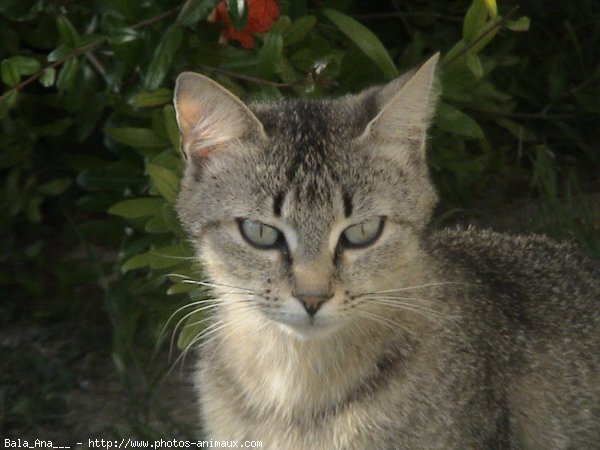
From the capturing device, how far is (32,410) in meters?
3.86

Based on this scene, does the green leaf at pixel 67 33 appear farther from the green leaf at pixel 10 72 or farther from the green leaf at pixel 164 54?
the green leaf at pixel 164 54

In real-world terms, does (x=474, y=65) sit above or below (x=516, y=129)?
above

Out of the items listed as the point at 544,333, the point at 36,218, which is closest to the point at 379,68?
the point at 544,333

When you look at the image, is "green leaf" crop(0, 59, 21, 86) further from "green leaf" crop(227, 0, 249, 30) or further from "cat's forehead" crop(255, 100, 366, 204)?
"cat's forehead" crop(255, 100, 366, 204)

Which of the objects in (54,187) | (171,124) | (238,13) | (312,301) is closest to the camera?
(312,301)

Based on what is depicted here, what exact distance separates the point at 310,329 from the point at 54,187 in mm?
2006

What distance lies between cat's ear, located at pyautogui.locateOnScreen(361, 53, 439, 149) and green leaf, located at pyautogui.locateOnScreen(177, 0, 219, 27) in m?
0.65

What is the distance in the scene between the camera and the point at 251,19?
11.2 ft

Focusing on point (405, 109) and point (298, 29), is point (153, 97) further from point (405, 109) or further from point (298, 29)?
point (405, 109)

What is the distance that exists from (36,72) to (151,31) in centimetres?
39

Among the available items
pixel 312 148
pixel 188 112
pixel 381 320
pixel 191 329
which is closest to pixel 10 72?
pixel 188 112

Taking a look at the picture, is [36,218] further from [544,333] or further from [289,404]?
[544,333]

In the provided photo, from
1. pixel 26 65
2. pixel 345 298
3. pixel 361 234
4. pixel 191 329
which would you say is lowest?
pixel 191 329

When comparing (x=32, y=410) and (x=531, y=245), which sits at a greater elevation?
(x=531, y=245)
